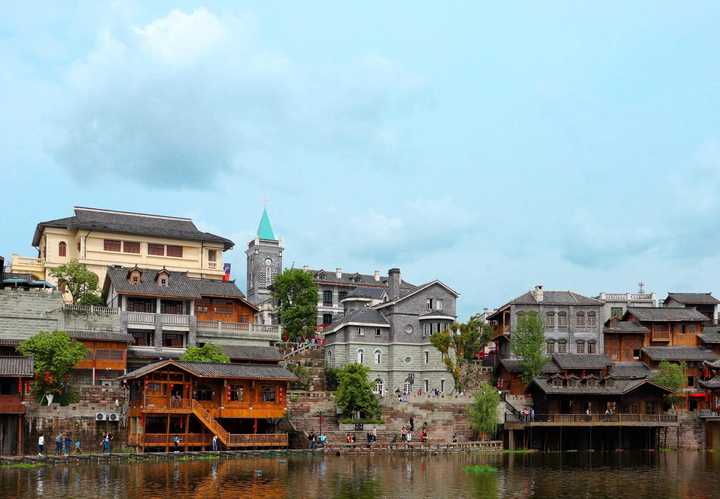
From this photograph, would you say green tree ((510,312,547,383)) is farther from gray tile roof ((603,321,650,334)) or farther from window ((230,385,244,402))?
window ((230,385,244,402))

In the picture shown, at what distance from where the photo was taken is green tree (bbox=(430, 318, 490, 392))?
86062 millimetres

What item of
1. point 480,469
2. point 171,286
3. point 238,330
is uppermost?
point 171,286

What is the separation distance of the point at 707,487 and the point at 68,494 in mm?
35412

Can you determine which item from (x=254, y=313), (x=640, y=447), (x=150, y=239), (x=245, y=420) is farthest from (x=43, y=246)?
(x=640, y=447)

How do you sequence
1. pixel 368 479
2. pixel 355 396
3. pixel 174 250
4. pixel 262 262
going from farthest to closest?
pixel 262 262 → pixel 174 250 → pixel 355 396 → pixel 368 479

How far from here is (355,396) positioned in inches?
2970

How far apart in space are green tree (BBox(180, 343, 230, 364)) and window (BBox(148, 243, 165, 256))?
20881mm

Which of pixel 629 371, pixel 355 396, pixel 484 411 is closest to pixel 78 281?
pixel 355 396

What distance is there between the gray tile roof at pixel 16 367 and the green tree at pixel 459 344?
38.6 m

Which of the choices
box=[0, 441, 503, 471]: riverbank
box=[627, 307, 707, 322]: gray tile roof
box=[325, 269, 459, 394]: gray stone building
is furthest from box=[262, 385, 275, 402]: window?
box=[627, 307, 707, 322]: gray tile roof

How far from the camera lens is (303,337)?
3989 inches

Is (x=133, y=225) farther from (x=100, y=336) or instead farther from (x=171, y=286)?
(x=100, y=336)

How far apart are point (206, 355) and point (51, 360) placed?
1248 centimetres

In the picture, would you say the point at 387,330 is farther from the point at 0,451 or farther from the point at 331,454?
the point at 0,451
